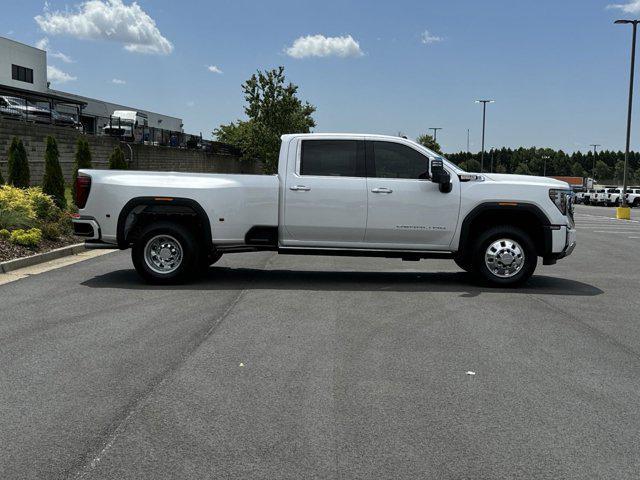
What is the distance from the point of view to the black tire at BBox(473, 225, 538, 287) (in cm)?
1000

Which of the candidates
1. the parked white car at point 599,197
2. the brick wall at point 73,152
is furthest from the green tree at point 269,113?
the parked white car at point 599,197

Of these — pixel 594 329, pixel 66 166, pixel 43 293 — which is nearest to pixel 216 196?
pixel 43 293

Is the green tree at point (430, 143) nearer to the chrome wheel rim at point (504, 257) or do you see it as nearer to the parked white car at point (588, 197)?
the parked white car at point (588, 197)

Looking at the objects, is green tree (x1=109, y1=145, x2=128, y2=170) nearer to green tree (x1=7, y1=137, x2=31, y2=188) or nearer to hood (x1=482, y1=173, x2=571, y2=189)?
green tree (x1=7, y1=137, x2=31, y2=188)

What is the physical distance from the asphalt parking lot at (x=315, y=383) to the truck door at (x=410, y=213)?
777 millimetres

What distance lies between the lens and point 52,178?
1816 centimetres

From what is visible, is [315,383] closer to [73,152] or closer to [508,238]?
[508,238]

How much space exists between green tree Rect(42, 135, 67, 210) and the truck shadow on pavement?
7617mm

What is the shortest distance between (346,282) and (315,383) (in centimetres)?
539

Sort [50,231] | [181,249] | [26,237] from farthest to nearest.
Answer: [50,231] < [26,237] < [181,249]

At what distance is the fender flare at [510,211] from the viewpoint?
32.6 feet

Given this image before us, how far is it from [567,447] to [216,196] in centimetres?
673

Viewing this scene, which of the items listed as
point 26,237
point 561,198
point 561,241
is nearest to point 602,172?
point 561,198

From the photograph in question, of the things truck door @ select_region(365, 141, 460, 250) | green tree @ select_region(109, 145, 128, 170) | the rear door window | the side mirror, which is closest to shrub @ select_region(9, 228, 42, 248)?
the rear door window
